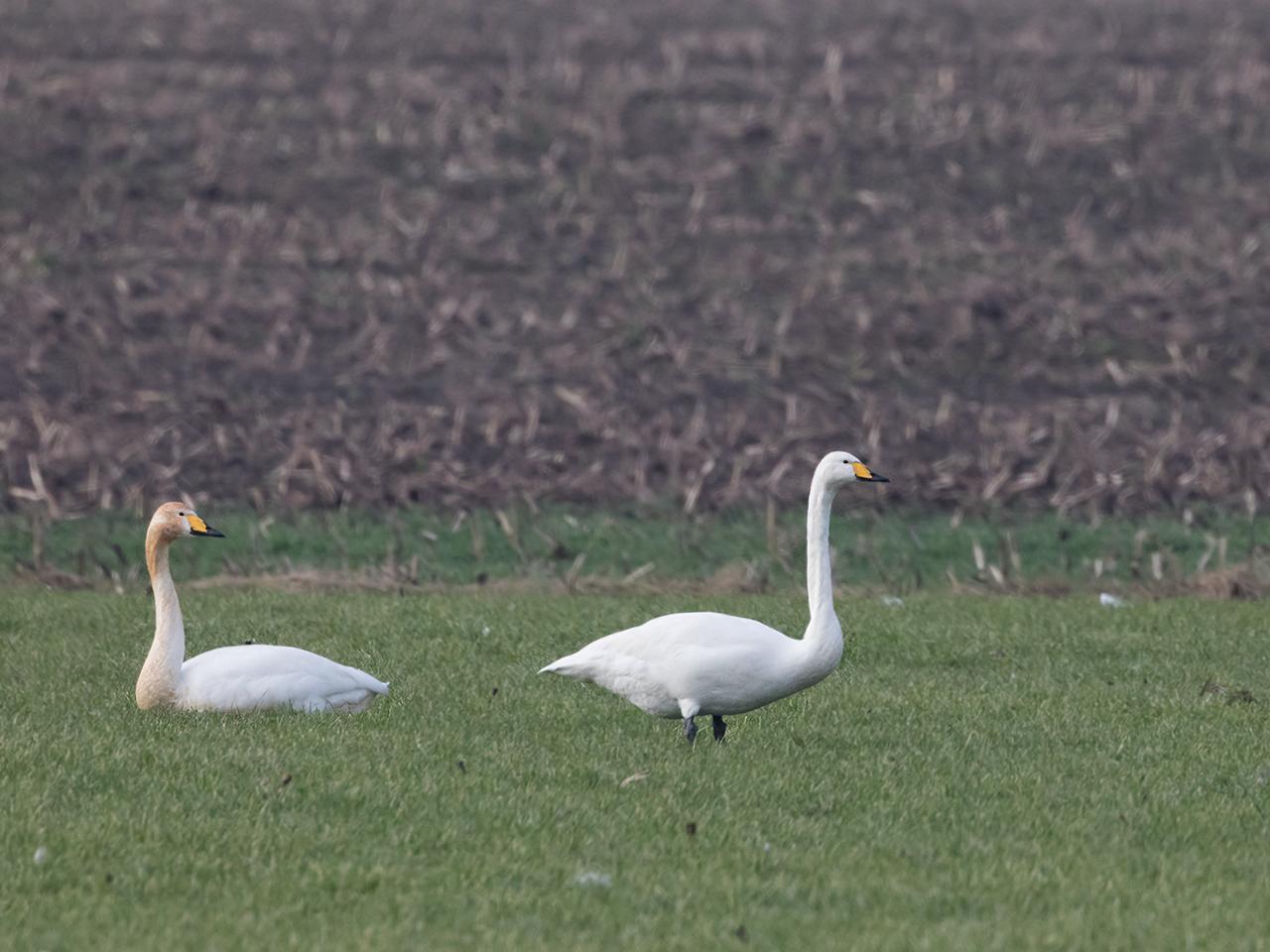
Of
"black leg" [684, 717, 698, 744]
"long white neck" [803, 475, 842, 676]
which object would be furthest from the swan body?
"long white neck" [803, 475, 842, 676]

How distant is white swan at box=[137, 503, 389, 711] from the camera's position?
11109mm

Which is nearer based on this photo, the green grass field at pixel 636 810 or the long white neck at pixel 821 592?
the green grass field at pixel 636 810

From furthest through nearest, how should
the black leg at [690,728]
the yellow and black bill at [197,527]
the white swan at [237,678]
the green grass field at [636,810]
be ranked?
the yellow and black bill at [197,527], the white swan at [237,678], the black leg at [690,728], the green grass field at [636,810]

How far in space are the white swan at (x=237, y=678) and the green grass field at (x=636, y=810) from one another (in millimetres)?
173

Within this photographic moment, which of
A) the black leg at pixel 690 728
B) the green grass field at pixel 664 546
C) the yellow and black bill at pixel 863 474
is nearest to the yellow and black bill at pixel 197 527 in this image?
the black leg at pixel 690 728

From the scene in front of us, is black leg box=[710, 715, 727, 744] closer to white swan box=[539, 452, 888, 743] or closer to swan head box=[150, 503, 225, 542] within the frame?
white swan box=[539, 452, 888, 743]

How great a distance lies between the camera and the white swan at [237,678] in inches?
437

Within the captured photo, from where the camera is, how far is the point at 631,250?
2725 cm

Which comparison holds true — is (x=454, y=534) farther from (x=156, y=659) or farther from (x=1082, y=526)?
(x=156, y=659)

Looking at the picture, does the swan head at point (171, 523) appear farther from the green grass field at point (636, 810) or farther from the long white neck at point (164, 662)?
the green grass field at point (636, 810)

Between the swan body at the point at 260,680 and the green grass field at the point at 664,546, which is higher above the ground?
the swan body at the point at 260,680

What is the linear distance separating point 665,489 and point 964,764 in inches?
405

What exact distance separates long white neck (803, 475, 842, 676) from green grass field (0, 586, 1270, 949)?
1.86 feet

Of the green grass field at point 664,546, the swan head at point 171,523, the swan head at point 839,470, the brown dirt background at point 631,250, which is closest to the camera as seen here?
the swan head at point 839,470
